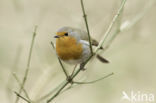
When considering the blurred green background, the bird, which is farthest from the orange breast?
the blurred green background

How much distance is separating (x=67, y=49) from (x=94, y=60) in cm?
39

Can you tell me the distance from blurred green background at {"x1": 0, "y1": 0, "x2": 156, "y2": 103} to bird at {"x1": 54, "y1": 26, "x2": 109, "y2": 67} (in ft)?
0.54

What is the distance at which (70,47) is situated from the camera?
4043 millimetres

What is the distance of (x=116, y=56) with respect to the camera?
666cm

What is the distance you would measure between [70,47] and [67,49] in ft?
0.19

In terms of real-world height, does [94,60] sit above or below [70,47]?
below

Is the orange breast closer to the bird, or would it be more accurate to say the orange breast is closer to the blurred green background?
the bird

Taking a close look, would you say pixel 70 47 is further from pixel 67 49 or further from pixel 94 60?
pixel 94 60

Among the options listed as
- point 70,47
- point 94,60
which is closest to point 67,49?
point 70,47

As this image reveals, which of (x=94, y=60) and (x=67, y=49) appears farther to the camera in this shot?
(x=67, y=49)

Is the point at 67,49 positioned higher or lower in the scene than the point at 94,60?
higher

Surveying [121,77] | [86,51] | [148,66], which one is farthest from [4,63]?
[148,66]

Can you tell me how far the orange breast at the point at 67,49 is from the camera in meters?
3.98

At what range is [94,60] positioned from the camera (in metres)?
3.84
